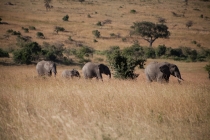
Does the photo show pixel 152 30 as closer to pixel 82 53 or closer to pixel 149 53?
pixel 149 53

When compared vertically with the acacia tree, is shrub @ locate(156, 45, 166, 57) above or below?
below

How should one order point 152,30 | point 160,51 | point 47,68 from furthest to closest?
1. point 152,30
2. point 160,51
3. point 47,68

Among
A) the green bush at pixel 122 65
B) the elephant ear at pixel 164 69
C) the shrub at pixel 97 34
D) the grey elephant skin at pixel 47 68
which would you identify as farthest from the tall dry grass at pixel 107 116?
the shrub at pixel 97 34

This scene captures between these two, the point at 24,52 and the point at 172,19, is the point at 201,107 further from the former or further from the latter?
the point at 172,19

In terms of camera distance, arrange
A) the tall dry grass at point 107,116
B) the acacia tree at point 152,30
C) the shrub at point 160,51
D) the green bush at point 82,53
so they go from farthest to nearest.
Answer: the acacia tree at point 152,30 → the shrub at point 160,51 → the green bush at point 82,53 → the tall dry grass at point 107,116

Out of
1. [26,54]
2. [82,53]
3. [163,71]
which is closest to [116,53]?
[163,71]

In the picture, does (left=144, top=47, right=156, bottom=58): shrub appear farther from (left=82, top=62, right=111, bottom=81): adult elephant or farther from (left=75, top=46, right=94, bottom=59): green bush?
(left=82, top=62, right=111, bottom=81): adult elephant

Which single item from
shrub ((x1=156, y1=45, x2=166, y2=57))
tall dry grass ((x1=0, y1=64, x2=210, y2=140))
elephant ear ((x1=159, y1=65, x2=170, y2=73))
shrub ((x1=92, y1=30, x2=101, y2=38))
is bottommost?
tall dry grass ((x1=0, y1=64, x2=210, y2=140))

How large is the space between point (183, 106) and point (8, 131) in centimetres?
446

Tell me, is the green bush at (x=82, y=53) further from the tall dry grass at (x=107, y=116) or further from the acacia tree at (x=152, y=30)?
the tall dry grass at (x=107, y=116)

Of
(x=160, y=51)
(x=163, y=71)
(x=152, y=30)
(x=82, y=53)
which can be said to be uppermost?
(x=152, y=30)

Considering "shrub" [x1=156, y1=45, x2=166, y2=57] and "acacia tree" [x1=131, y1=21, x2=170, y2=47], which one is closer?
"shrub" [x1=156, y1=45, x2=166, y2=57]

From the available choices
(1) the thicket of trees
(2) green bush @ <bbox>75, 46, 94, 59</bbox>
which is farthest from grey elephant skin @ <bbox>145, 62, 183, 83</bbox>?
(2) green bush @ <bbox>75, 46, 94, 59</bbox>

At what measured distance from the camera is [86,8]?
92500 millimetres
